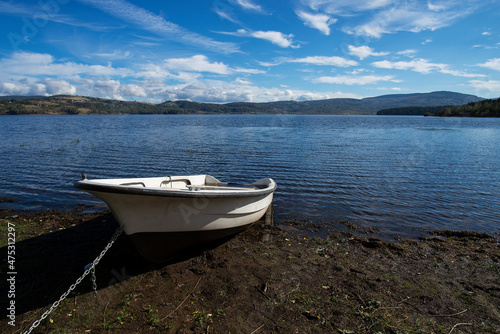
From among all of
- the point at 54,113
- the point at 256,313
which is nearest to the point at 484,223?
the point at 256,313

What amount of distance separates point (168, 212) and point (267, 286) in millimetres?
2496

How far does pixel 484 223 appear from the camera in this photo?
31.0ft

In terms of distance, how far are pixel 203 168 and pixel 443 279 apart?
1459 cm

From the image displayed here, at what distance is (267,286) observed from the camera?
5289mm

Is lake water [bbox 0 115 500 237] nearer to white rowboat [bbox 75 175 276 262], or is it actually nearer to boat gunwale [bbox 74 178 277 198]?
white rowboat [bbox 75 175 276 262]

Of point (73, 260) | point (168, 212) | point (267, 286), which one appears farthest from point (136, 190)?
point (267, 286)

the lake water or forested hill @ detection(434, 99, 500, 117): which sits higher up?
forested hill @ detection(434, 99, 500, 117)

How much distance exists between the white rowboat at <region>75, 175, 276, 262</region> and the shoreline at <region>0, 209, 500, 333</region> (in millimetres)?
542

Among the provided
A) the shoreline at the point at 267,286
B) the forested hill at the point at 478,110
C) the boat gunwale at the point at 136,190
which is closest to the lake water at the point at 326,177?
the shoreline at the point at 267,286

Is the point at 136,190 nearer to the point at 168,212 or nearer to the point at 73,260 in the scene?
the point at 168,212

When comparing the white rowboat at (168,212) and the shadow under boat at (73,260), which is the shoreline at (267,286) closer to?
the shadow under boat at (73,260)

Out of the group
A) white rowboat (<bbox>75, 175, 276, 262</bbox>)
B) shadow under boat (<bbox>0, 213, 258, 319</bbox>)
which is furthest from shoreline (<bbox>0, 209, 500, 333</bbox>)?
white rowboat (<bbox>75, 175, 276, 262</bbox>)

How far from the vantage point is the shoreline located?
4.34 metres

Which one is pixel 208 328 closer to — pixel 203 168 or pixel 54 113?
pixel 203 168
